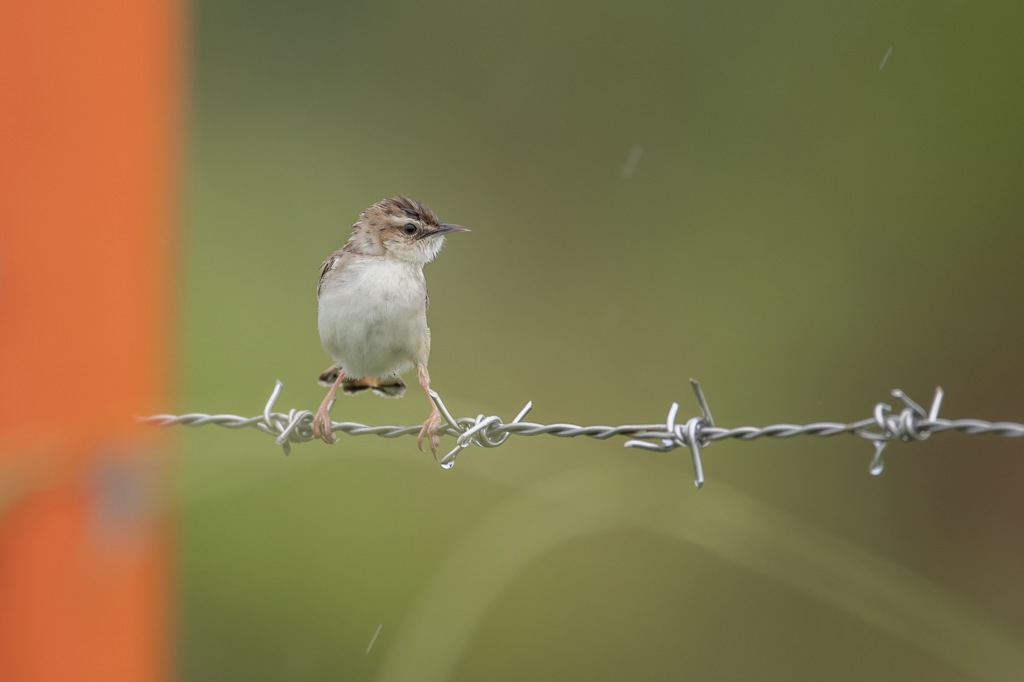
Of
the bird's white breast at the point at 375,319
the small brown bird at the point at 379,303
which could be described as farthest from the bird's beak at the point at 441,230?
the bird's white breast at the point at 375,319

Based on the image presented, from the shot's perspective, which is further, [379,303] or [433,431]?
[379,303]

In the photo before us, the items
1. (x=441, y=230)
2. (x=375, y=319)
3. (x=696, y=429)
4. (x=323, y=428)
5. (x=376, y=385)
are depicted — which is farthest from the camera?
(x=441, y=230)

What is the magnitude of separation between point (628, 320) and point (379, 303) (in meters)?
5.63

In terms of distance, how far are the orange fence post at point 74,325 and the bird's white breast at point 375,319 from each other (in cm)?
67

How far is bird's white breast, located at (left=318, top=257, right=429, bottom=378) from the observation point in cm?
408

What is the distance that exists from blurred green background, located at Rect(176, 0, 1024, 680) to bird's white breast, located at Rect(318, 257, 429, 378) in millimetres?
1371

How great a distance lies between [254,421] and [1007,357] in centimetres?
710

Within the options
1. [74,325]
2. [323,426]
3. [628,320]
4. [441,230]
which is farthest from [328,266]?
[628,320]

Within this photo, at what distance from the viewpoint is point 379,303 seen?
413cm

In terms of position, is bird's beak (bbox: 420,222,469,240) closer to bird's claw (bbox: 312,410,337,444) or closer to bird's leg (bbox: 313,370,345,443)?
bird's leg (bbox: 313,370,345,443)

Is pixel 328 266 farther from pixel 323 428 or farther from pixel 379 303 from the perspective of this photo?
pixel 323 428

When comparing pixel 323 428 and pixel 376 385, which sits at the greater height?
pixel 376 385

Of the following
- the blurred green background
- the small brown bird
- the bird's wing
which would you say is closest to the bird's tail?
the small brown bird

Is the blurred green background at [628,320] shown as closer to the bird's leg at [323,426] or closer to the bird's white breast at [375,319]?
the bird's white breast at [375,319]
